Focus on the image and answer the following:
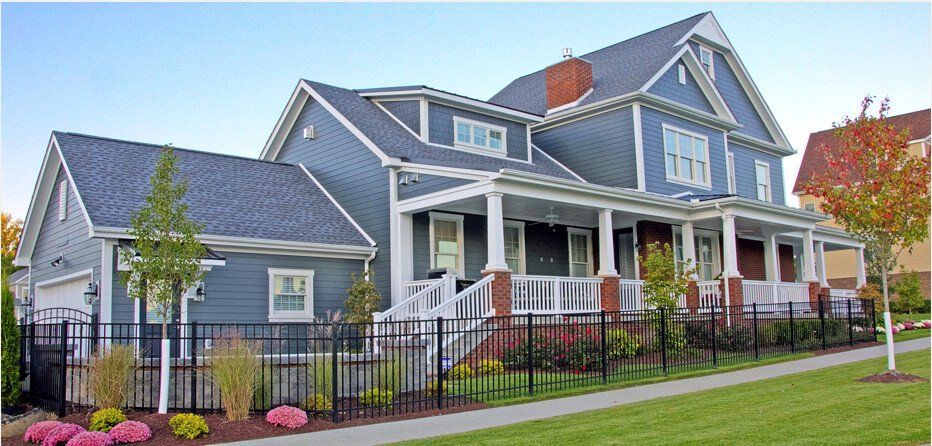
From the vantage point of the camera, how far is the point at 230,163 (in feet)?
71.9

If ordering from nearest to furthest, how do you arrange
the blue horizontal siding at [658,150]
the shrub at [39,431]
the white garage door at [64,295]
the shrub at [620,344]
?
1. the shrub at [39,431]
2. the shrub at [620,344]
3. the white garage door at [64,295]
4. the blue horizontal siding at [658,150]

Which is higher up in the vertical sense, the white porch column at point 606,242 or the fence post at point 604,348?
the white porch column at point 606,242

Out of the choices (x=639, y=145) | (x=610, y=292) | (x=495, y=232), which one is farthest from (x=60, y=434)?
(x=639, y=145)

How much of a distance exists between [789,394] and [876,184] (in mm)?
5250

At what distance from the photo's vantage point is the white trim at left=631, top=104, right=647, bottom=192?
77.5ft

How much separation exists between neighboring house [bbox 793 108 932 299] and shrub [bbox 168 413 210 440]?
4060 centimetres

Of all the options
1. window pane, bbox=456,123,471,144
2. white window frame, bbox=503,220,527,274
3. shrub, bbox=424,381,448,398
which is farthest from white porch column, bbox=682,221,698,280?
shrub, bbox=424,381,448,398

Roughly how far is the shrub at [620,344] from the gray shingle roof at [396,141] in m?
5.50

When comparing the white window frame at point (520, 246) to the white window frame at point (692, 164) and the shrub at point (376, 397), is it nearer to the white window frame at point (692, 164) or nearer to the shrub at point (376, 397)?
the white window frame at point (692, 164)

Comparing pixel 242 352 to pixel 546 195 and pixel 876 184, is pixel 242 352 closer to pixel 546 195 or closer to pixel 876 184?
pixel 546 195

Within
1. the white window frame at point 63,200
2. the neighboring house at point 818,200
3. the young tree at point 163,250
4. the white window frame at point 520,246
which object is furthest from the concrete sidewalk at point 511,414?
the neighboring house at point 818,200

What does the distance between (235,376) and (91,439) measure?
1.94m

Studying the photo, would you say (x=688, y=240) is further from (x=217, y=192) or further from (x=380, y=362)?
(x=380, y=362)

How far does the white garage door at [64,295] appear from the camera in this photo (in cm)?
1809
